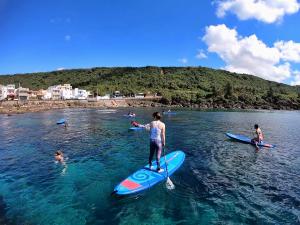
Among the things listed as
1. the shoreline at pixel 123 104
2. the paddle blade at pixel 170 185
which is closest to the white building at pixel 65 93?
the shoreline at pixel 123 104

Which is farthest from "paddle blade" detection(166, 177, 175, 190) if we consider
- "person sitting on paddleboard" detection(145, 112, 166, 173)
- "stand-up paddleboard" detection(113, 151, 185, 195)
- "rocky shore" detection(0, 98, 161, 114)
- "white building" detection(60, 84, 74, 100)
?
"white building" detection(60, 84, 74, 100)

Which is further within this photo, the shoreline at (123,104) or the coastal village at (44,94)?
the coastal village at (44,94)

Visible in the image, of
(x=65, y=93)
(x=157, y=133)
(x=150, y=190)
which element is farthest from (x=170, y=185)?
(x=65, y=93)

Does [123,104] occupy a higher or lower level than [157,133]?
lower

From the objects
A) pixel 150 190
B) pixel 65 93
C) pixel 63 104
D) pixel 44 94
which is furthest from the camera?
pixel 65 93

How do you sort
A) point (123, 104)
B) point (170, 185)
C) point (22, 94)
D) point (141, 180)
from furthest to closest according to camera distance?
point (123, 104) → point (22, 94) → point (170, 185) → point (141, 180)

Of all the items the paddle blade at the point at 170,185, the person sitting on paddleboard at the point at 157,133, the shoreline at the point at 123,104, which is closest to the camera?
the person sitting on paddleboard at the point at 157,133

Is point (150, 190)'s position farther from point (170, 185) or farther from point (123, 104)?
point (123, 104)

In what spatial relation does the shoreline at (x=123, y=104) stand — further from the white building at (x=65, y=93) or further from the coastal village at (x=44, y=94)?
the white building at (x=65, y=93)

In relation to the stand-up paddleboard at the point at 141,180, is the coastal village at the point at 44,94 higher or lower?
higher

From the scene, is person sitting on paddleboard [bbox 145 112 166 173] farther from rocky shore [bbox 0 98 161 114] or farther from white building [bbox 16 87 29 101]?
white building [bbox 16 87 29 101]

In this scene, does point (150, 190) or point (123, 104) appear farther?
point (123, 104)

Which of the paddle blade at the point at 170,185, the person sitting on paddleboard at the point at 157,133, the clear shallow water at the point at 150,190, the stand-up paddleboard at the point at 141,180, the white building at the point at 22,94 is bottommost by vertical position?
the clear shallow water at the point at 150,190

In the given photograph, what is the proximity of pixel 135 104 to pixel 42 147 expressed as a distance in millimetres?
120852
